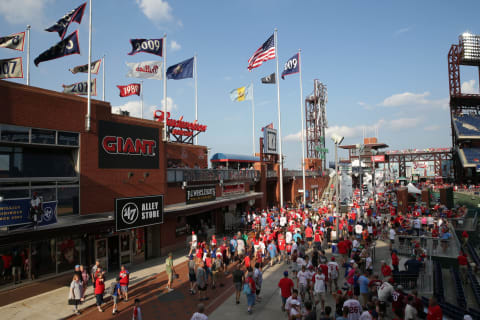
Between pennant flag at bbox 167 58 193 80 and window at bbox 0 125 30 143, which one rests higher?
pennant flag at bbox 167 58 193 80

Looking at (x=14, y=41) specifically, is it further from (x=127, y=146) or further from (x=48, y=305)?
(x=48, y=305)

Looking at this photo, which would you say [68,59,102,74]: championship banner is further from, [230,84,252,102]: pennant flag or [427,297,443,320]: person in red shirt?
[427,297,443,320]: person in red shirt

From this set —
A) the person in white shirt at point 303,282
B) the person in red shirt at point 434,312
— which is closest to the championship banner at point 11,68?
the person in white shirt at point 303,282

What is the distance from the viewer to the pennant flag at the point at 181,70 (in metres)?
20.8

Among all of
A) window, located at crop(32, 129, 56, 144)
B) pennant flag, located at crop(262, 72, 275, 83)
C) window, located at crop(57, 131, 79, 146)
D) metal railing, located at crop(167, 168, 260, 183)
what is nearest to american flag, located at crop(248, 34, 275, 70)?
pennant flag, located at crop(262, 72, 275, 83)

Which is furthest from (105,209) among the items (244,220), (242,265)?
(244,220)

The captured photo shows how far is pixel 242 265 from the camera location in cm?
1605

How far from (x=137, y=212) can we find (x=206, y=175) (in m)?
7.82

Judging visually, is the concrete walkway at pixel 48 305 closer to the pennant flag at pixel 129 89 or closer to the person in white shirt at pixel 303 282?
the person in white shirt at pixel 303 282

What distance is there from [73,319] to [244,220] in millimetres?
16751

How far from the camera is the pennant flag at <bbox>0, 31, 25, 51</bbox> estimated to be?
14352 millimetres

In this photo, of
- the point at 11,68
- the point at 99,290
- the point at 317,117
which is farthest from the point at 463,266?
the point at 317,117

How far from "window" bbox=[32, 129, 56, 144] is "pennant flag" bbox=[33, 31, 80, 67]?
3379 millimetres

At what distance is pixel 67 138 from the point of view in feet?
45.2
